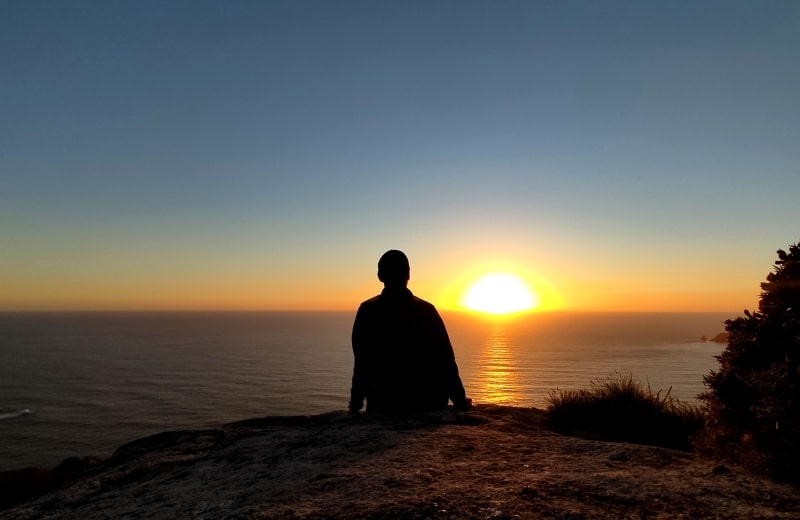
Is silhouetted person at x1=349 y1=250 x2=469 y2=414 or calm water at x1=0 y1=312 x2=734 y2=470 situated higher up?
silhouetted person at x1=349 y1=250 x2=469 y2=414

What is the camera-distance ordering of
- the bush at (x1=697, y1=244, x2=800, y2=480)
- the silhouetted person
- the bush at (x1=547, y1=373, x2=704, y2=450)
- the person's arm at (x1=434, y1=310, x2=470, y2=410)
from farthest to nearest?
the person's arm at (x1=434, y1=310, x2=470, y2=410), the silhouetted person, the bush at (x1=547, y1=373, x2=704, y2=450), the bush at (x1=697, y1=244, x2=800, y2=480)

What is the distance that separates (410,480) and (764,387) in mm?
3005

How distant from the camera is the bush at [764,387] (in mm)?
4152

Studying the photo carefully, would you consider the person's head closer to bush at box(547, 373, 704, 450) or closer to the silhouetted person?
the silhouetted person

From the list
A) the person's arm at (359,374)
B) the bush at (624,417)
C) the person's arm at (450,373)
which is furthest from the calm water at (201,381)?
the bush at (624,417)

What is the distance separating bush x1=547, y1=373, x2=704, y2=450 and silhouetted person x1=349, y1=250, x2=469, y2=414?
1.78 meters

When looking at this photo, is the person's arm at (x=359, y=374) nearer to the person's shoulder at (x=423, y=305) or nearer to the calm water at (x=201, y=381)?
the person's shoulder at (x=423, y=305)

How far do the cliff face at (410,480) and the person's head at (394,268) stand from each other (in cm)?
224

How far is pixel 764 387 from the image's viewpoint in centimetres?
434

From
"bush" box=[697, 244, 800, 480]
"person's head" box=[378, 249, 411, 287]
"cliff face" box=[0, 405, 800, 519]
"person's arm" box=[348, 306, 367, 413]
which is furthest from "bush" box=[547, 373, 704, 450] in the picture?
"person's head" box=[378, 249, 411, 287]

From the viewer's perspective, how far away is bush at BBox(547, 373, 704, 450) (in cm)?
779

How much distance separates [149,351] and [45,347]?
118ft

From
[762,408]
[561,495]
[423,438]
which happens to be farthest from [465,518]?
[762,408]

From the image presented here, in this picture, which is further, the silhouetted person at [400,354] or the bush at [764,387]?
the silhouetted person at [400,354]
